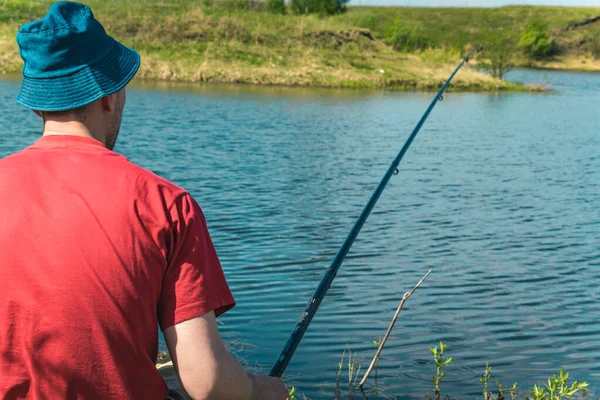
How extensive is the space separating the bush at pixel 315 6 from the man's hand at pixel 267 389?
65876mm

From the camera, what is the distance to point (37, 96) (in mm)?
1810

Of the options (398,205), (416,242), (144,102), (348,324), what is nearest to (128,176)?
(348,324)

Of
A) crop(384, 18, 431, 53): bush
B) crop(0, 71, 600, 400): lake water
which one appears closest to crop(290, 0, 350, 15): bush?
crop(384, 18, 431, 53): bush

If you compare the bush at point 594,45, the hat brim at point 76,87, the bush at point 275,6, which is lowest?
the bush at point 594,45

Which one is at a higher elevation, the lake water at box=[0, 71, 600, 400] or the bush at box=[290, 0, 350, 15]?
the bush at box=[290, 0, 350, 15]

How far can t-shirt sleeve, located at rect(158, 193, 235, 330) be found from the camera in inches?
67.6

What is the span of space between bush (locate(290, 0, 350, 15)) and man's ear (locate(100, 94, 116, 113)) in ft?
216

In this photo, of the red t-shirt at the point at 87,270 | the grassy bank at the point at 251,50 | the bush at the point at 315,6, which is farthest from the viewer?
the bush at the point at 315,6

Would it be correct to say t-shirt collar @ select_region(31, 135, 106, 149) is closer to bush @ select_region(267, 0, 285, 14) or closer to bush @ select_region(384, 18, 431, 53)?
bush @ select_region(384, 18, 431, 53)

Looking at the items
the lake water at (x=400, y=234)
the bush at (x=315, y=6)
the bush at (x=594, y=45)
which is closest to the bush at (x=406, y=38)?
the bush at (x=315, y=6)

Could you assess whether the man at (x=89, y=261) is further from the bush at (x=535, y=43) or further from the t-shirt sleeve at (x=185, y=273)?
the bush at (x=535, y=43)

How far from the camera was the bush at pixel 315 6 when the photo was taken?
6762 centimetres

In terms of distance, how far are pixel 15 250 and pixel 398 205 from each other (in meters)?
9.91

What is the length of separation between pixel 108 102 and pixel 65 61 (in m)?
0.14
